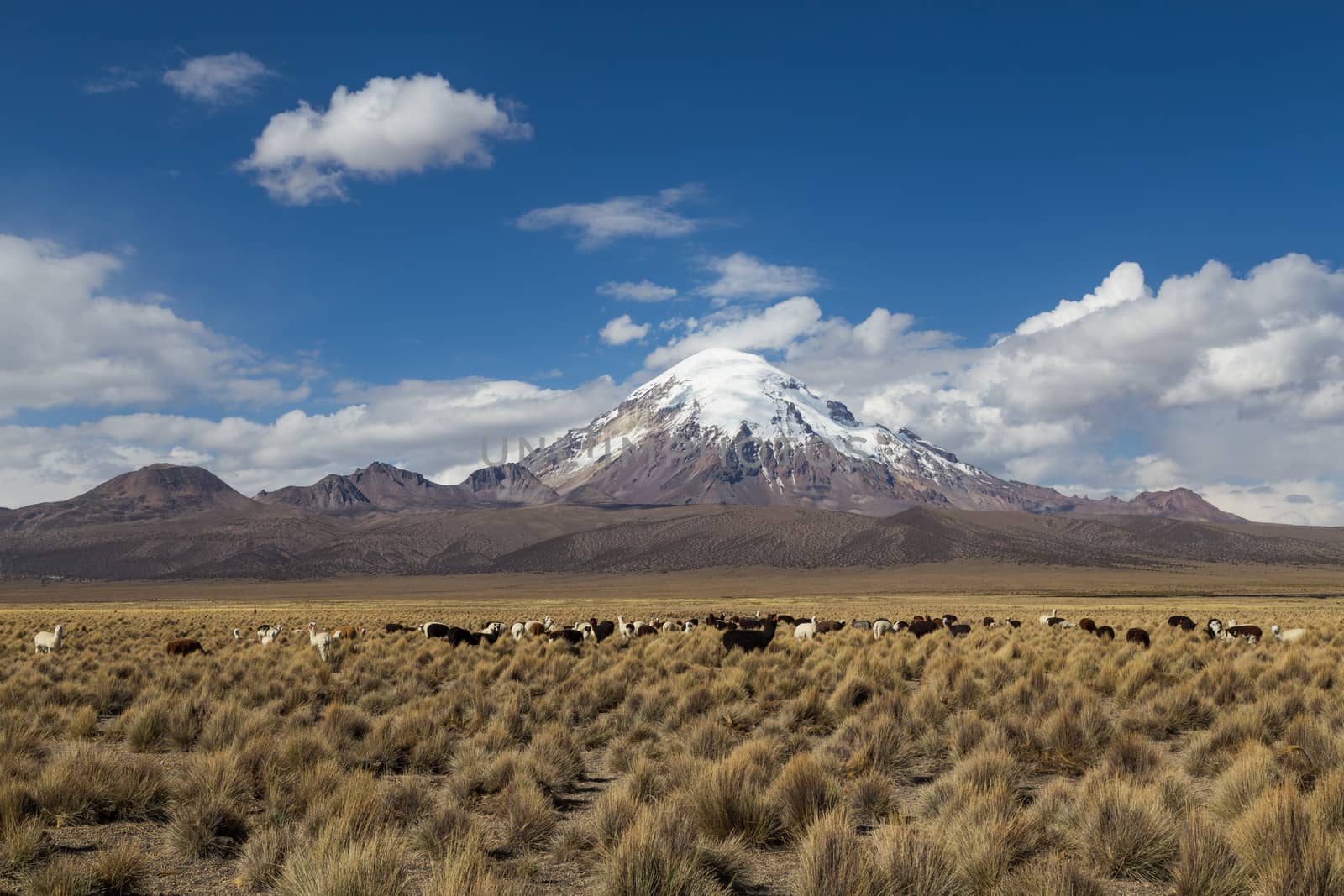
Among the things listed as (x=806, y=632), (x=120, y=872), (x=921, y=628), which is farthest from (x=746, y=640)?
(x=120, y=872)

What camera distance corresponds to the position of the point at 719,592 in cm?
11306

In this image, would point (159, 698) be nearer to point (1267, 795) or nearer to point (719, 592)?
point (1267, 795)

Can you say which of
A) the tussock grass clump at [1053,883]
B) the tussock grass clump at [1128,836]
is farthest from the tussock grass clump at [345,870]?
the tussock grass clump at [1128,836]

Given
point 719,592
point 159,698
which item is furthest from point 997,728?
point 719,592

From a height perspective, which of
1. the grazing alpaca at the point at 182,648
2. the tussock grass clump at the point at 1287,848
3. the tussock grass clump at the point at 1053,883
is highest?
the tussock grass clump at the point at 1287,848

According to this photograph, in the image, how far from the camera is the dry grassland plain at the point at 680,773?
20.1ft

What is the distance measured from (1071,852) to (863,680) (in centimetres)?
893

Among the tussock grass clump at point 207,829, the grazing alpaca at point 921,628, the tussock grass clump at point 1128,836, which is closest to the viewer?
the tussock grass clump at point 1128,836

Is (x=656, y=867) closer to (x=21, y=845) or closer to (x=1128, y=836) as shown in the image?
(x=1128, y=836)

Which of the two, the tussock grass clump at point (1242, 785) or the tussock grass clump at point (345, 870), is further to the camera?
the tussock grass clump at point (1242, 785)

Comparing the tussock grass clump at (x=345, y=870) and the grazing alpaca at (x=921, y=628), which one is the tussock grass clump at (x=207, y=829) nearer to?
the tussock grass clump at (x=345, y=870)

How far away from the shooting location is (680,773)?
9.00m

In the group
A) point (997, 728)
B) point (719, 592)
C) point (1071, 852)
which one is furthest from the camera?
point (719, 592)

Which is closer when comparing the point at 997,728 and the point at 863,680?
the point at 997,728
